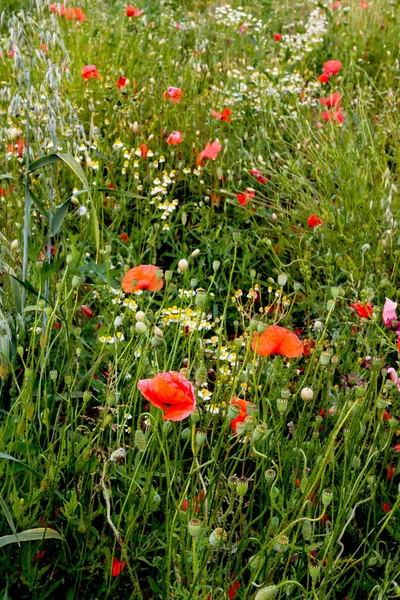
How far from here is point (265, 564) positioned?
1.42 metres

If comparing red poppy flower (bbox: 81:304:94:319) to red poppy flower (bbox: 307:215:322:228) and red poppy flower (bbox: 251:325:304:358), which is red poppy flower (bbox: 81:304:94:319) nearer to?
red poppy flower (bbox: 251:325:304:358)

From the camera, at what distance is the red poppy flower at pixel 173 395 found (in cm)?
138

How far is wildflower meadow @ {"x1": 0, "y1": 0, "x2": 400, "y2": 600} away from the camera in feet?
4.96

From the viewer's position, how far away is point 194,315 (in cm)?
217

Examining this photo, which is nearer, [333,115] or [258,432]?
[258,432]

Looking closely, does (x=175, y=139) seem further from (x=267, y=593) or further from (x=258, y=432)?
(x=267, y=593)

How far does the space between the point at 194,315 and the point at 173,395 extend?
2.60 feet

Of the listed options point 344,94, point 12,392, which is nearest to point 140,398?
point 12,392

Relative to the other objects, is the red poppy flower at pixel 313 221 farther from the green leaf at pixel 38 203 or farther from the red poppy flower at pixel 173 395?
the red poppy flower at pixel 173 395

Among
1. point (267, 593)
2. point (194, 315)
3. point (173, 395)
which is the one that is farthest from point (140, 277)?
point (267, 593)

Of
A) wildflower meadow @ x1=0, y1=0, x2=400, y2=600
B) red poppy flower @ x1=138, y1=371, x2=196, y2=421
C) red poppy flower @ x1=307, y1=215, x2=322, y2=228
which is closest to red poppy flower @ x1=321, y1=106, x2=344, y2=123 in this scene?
wildflower meadow @ x1=0, y1=0, x2=400, y2=600

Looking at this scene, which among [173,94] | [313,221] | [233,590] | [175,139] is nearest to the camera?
[233,590]

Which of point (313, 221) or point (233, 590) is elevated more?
point (313, 221)

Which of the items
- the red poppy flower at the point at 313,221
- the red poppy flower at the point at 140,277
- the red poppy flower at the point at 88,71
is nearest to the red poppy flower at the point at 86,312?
the red poppy flower at the point at 140,277
